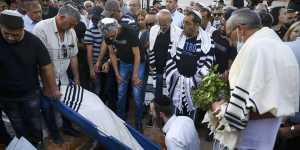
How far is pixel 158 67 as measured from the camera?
251 inches

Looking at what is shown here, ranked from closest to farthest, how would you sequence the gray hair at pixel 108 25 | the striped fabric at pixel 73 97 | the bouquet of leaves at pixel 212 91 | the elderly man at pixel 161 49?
the bouquet of leaves at pixel 212 91
the striped fabric at pixel 73 97
the gray hair at pixel 108 25
the elderly man at pixel 161 49

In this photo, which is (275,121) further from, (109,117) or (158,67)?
(158,67)

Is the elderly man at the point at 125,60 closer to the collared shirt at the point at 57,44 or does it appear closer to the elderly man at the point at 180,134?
the collared shirt at the point at 57,44

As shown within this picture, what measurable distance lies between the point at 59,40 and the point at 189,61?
1.66 m

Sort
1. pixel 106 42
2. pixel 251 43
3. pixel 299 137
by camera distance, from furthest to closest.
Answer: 1. pixel 106 42
2. pixel 299 137
3. pixel 251 43

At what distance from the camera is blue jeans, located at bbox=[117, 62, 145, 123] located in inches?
250

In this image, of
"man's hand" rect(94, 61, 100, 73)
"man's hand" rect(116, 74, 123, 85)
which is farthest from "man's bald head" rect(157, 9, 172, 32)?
"man's hand" rect(94, 61, 100, 73)

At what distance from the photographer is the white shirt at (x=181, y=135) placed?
4.15 meters

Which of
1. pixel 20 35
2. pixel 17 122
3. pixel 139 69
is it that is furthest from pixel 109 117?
pixel 139 69

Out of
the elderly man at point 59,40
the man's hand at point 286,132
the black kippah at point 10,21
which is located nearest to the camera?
the man's hand at point 286,132

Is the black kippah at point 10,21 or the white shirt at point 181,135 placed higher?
the black kippah at point 10,21

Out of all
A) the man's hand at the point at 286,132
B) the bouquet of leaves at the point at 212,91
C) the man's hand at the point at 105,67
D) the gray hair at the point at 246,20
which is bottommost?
the man's hand at the point at 105,67

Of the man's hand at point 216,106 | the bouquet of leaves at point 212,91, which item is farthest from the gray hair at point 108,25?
the man's hand at point 216,106

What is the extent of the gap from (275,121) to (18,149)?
2.21 metres
